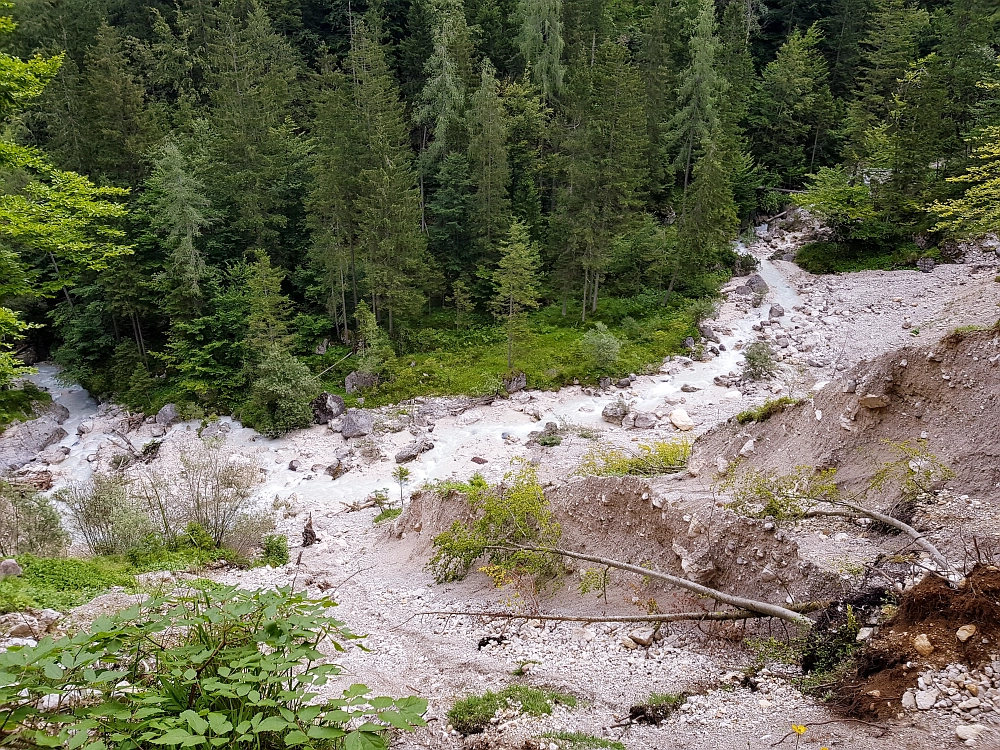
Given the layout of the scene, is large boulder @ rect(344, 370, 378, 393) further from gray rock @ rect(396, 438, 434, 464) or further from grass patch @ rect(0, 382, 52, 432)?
grass patch @ rect(0, 382, 52, 432)

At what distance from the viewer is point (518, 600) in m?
9.54

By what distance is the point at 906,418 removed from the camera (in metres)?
9.14

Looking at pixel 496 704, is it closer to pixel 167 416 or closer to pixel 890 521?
pixel 890 521

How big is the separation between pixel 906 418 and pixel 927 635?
18.2 feet

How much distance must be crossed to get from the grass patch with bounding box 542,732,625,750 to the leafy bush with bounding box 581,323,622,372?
21.3 meters

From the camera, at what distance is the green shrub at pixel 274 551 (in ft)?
43.8

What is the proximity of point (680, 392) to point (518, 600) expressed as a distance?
16.3 metres

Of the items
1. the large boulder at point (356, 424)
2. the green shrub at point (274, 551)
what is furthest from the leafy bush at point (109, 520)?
the large boulder at point (356, 424)

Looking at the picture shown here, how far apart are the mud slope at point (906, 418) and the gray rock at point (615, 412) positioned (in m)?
10.6

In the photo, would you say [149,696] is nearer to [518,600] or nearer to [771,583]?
[771,583]

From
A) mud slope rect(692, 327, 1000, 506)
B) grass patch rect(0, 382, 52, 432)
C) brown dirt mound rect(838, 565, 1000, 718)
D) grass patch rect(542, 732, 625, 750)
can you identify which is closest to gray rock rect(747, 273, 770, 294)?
mud slope rect(692, 327, 1000, 506)

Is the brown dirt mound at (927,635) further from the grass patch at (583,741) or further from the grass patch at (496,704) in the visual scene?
the grass patch at (496,704)

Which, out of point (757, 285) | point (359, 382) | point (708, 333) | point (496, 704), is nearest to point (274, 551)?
point (496, 704)

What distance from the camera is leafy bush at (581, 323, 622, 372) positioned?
25.7m
